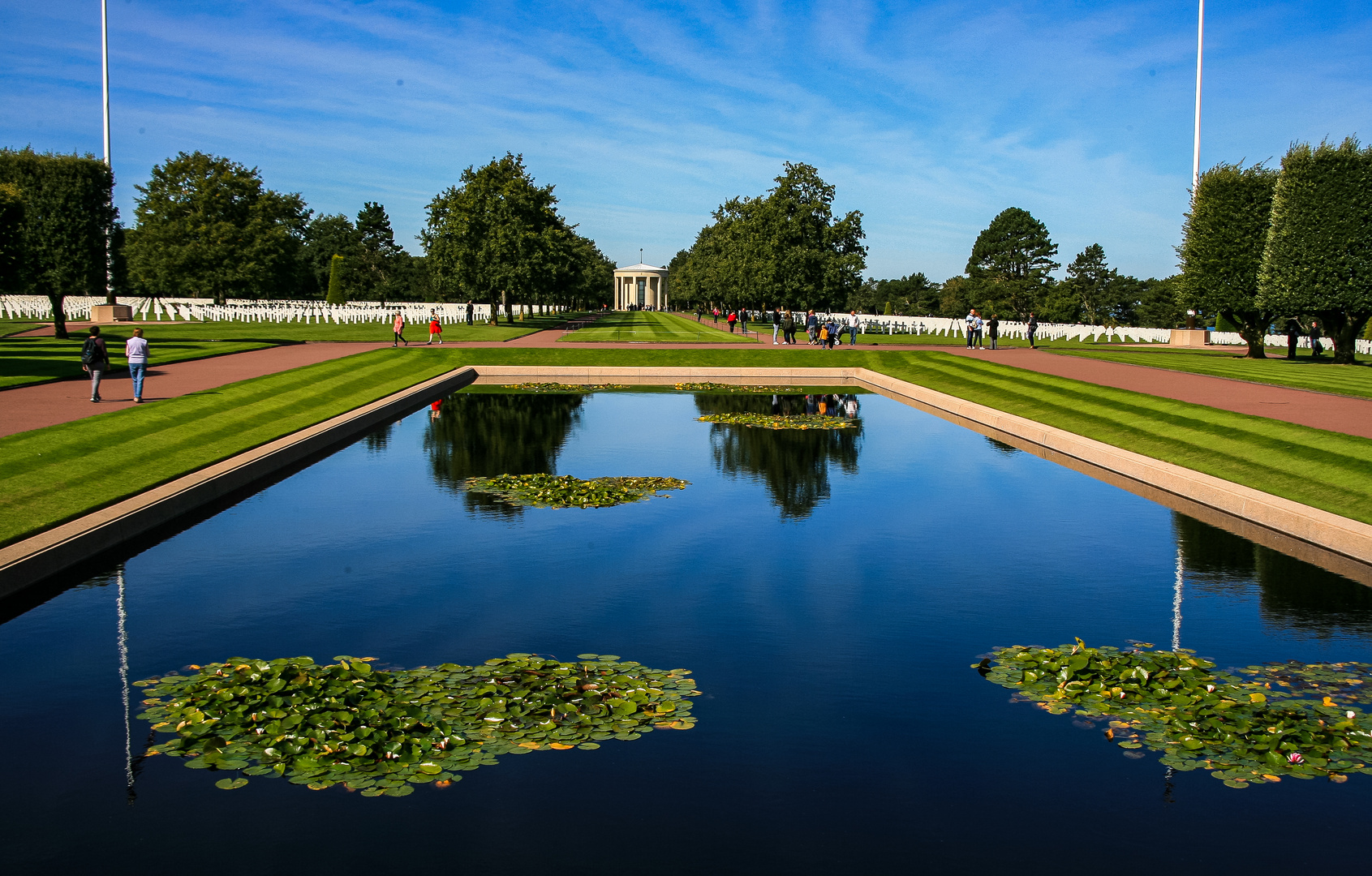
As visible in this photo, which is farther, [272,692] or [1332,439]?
[1332,439]

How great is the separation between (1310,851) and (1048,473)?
41.2ft

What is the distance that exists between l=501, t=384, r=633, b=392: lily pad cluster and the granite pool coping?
4.49m

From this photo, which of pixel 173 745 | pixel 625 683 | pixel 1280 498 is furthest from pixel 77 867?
pixel 1280 498

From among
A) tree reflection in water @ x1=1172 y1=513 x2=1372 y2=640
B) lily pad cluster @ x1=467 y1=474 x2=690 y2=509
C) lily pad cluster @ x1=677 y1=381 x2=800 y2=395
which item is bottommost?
tree reflection in water @ x1=1172 y1=513 x2=1372 y2=640

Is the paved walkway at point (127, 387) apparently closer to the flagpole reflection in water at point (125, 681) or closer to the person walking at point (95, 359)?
the person walking at point (95, 359)

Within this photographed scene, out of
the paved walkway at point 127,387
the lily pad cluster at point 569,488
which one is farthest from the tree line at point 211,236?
the lily pad cluster at point 569,488

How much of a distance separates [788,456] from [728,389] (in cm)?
1367

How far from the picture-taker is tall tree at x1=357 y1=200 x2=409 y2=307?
430 feet

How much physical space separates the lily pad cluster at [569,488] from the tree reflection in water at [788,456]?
1.66 metres

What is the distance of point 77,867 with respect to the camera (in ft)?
17.6

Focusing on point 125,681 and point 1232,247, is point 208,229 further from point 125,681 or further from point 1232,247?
point 125,681

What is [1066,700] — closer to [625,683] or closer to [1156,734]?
[1156,734]

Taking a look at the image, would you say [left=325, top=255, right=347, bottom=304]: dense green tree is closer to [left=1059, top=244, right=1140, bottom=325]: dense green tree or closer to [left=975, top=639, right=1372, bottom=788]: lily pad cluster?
[left=1059, top=244, right=1140, bottom=325]: dense green tree

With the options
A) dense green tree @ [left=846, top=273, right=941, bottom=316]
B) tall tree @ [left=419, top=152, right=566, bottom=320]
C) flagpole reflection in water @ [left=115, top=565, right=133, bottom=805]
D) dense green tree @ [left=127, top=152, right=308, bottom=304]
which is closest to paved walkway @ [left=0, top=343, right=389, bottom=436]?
flagpole reflection in water @ [left=115, top=565, right=133, bottom=805]
